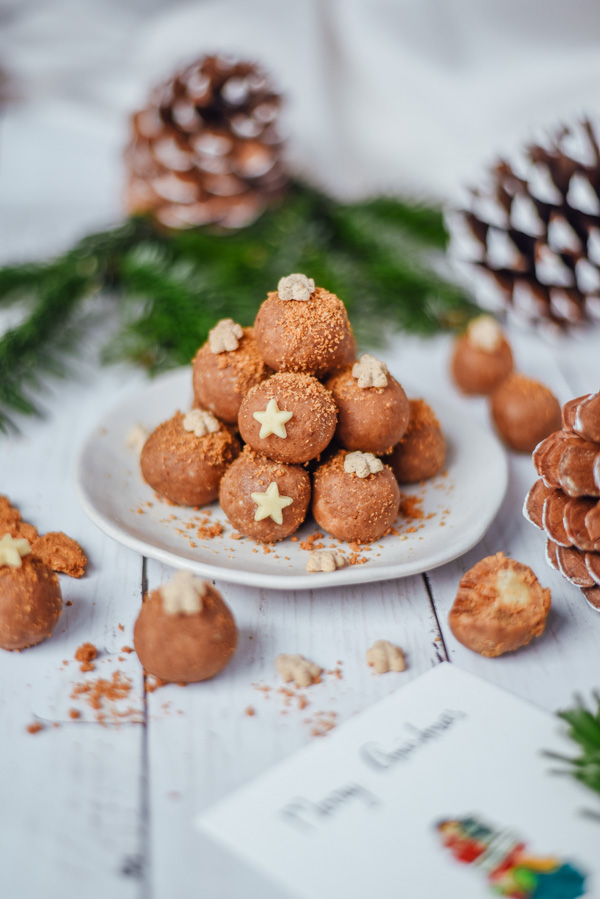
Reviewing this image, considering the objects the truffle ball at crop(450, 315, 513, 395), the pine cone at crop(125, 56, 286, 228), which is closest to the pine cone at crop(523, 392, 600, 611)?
the truffle ball at crop(450, 315, 513, 395)

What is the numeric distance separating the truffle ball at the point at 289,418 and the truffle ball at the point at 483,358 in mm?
558

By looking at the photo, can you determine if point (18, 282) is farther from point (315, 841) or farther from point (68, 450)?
point (315, 841)

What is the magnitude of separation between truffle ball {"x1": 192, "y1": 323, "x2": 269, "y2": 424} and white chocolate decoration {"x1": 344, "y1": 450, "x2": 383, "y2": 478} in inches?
6.5

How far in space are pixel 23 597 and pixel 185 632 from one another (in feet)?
0.63

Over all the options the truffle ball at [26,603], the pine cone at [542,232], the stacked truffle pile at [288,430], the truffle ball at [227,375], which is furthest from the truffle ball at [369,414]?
the pine cone at [542,232]

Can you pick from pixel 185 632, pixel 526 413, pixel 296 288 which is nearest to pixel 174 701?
pixel 185 632

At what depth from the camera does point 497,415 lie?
136cm

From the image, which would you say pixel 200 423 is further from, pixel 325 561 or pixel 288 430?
pixel 325 561

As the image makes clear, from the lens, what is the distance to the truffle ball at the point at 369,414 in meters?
1.05

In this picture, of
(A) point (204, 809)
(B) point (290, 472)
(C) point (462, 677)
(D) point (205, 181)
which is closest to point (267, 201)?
(D) point (205, 181)

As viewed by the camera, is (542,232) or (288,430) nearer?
(288,430)

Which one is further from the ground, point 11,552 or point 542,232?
point 542,232

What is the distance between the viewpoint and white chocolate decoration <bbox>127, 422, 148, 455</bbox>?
123 cm

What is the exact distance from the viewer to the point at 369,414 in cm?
105
